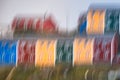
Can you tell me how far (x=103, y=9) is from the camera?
1.12 meters

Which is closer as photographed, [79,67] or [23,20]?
[79,67]

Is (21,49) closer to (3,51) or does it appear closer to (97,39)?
(3,51)

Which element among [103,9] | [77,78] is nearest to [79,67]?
[77,78]

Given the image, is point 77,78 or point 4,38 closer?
point 77,78

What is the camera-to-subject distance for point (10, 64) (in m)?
1.14

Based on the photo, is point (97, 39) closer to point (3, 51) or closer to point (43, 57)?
point (43, 57)

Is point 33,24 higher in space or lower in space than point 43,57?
higher

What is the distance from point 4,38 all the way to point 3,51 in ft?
0.18

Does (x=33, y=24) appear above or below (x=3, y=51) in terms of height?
above

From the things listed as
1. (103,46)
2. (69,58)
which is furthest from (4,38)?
(103,46)

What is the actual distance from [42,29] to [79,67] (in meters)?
0.24

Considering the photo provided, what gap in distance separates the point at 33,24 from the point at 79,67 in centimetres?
28

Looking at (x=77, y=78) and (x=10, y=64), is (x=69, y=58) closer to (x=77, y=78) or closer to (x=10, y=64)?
(x=77, y=78)

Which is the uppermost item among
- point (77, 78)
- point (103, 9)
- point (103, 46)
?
point (103, 9)
